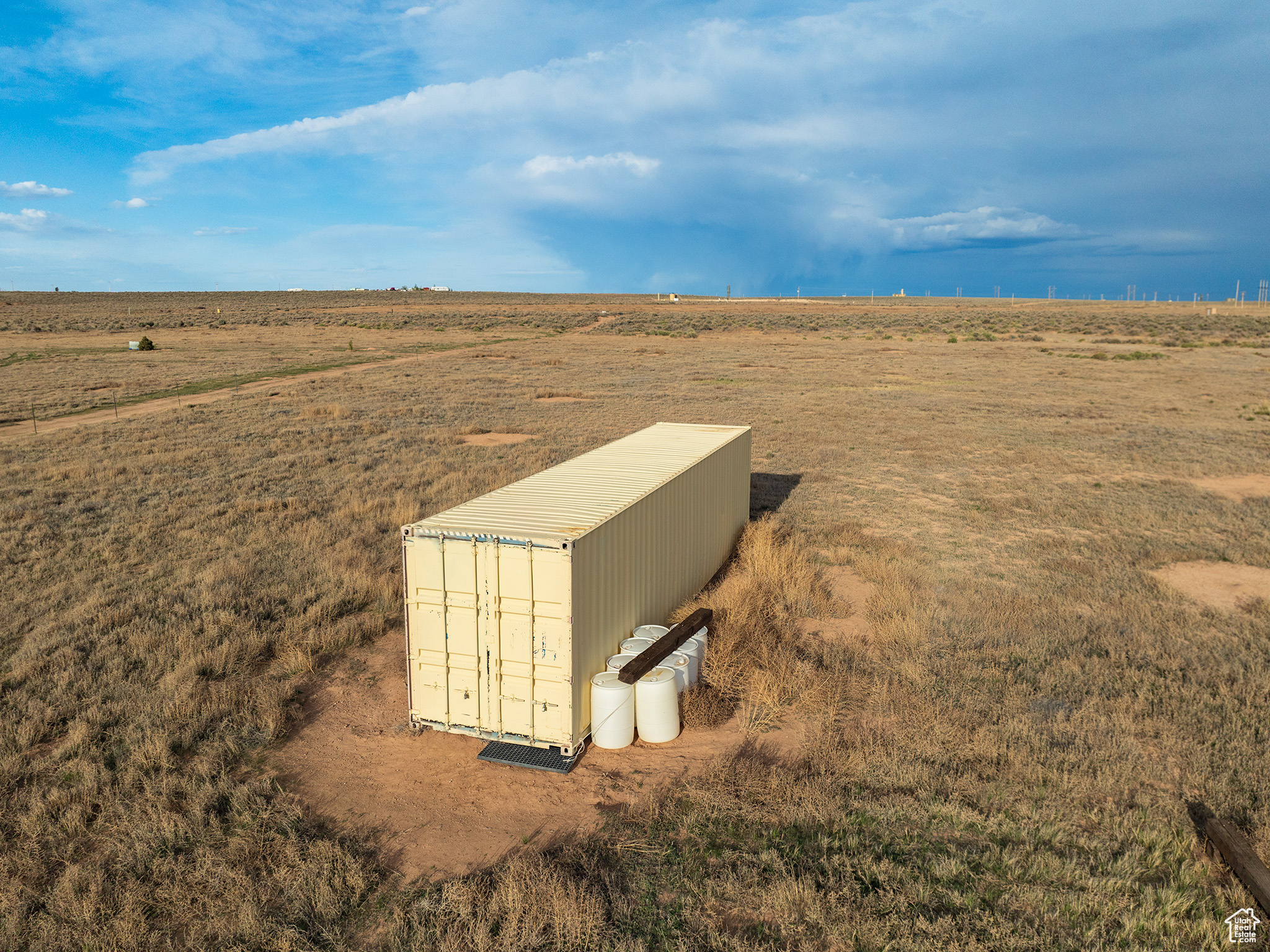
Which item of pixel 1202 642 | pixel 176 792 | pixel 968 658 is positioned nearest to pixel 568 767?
pixel 176 792

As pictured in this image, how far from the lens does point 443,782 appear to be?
26.4ft

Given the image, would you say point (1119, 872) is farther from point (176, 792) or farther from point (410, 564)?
point (176, 792)

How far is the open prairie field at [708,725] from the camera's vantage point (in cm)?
611

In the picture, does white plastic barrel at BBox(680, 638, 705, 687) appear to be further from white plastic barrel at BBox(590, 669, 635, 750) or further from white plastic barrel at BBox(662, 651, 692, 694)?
→ white plastic barrel at BBox(590, 669, 635, 750)

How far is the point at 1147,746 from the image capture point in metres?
8.36

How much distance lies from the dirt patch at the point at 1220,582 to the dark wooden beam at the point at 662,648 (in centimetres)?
886

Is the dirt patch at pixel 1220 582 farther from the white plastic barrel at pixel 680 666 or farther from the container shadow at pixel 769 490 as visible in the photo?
the white plastic barrel at pixel 680 666

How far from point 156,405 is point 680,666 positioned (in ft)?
108

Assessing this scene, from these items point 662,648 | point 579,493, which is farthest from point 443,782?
point 579,493

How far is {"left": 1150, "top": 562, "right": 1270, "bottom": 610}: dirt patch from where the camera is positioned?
1276 cm

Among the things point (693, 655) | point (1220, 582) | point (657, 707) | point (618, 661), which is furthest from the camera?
point (1220, 582)

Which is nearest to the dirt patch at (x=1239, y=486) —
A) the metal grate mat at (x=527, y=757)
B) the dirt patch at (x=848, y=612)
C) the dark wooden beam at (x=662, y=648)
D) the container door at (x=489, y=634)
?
the dirt patch at (x=848, y=612)

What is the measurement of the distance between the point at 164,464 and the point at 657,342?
51.0 m
